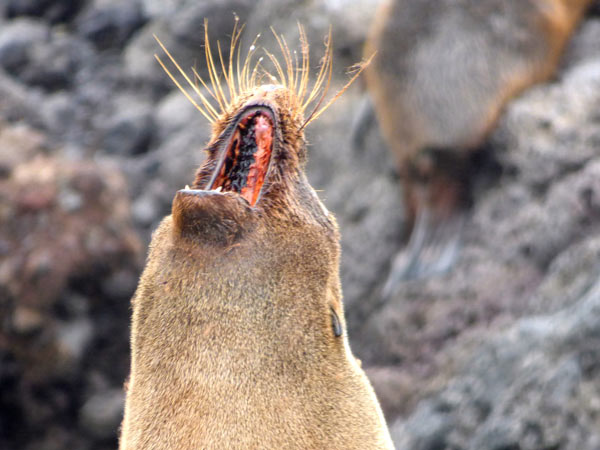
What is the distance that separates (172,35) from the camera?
5199 mm

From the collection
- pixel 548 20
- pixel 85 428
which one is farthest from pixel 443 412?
pixel 548 20

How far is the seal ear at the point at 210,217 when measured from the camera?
4.18 ft

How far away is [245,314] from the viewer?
133 centimetres

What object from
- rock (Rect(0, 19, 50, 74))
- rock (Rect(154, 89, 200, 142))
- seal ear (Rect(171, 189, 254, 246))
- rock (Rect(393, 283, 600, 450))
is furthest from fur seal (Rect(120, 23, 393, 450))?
rock (Rect(0, 19, 50, 74))

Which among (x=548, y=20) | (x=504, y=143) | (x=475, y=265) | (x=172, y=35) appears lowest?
(x=475, y=265)

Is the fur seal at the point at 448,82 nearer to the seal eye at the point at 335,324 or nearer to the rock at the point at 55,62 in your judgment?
the seal eye at the point at 335,324

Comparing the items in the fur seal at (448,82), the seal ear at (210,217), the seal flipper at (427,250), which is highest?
the fur seal at (448,82)

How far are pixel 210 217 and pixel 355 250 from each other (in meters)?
2.76

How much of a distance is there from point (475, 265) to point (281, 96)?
1.97 m

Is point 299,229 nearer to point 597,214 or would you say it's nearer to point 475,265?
point 597,214

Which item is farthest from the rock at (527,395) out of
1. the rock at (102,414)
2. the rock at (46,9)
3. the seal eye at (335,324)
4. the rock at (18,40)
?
the rock at (46,9)

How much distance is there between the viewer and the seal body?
1.31 metres

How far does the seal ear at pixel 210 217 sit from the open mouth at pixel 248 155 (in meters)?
0.16

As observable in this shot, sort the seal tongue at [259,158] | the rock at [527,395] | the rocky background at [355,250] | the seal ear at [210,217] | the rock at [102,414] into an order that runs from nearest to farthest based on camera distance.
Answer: the seal ear at [210,217]
the seal tongue at [259,158]
the rock at [527,395]
the rocky background at [355,250]
the rock at [102,414]
